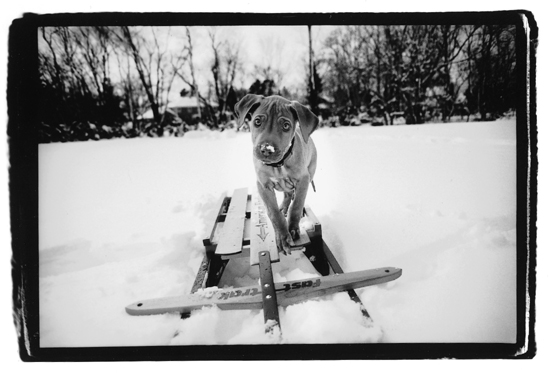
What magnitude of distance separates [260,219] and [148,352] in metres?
0.93

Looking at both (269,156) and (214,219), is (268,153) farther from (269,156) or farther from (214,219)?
(214,219)

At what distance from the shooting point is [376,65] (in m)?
1.42

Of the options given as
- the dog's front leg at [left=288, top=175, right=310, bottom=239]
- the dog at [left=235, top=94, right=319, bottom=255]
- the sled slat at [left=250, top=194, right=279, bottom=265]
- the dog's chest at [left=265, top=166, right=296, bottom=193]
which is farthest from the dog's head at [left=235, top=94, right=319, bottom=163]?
the sled slat at [left=250, top=194, right=279, bottom=265]

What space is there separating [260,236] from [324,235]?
1.47ft

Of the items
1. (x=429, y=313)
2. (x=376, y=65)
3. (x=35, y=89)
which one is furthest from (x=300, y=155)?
(x=35, y=89)

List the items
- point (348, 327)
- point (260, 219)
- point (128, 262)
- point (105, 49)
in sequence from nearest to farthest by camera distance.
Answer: point (348, 327)
point (105, 49)
point (128, 262)
point (260, 219)

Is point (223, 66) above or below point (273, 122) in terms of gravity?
above

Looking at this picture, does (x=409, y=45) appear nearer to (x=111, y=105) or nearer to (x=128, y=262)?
(x=111, y=105)

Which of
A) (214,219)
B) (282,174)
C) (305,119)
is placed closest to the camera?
(305,119)

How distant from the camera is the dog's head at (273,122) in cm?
121

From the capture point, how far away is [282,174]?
142 centimetres

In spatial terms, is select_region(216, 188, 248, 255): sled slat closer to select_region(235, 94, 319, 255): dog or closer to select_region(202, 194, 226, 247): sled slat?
select_region(202, 194, 226, 247): sled slat

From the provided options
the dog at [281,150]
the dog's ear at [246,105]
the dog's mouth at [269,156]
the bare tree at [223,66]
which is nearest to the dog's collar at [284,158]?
the dog at [281,150]

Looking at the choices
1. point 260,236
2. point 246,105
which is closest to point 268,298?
point 260,236
